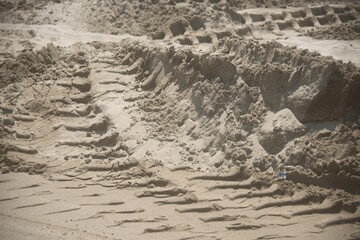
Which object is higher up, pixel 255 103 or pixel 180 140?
pixel 255 103

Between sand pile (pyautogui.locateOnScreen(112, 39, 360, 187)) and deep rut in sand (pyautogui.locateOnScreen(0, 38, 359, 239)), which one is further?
sand pile (pyautogui.locateOnScreen(112, 39, 360, 187))

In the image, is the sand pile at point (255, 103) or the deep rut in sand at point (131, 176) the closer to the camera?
the deep rut in sand at point (131, 176)

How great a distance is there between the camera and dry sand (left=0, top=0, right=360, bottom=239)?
4.95 metres

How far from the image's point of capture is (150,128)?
6.70 metres

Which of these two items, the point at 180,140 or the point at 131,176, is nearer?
the point at 131,176

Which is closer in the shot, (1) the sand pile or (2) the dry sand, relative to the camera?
(2) the dry sand

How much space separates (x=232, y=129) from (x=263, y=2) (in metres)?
7.62

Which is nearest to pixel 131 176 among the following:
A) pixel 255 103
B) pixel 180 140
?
pixel 180 140

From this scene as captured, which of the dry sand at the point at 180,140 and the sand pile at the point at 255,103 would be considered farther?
the sand pile at the point at 255,103

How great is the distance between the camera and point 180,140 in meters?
6.43

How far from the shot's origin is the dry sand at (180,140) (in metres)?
4.95

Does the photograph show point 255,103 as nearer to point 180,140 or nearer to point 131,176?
point 180,140

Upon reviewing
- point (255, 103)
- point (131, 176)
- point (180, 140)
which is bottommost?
point (131, 176)

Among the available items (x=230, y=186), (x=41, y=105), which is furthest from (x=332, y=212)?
(x=41, y=105)
